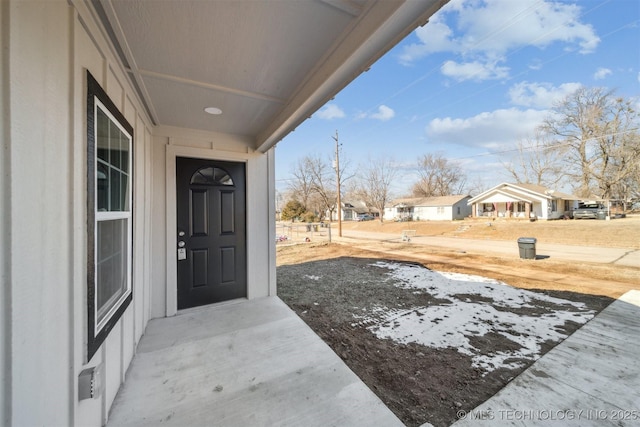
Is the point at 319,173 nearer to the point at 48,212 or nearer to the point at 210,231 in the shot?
the point at 210,231

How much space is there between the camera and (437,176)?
32.1 metres

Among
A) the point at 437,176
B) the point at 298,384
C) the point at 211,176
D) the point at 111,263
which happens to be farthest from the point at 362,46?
the point at 437,176

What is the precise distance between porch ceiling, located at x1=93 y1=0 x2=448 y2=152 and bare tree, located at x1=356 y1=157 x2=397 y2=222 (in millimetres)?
21290

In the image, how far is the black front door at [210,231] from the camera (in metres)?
3.13

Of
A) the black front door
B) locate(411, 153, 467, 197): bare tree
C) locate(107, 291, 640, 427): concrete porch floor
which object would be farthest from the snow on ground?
locate(411, 153, 467, 197): bare tree

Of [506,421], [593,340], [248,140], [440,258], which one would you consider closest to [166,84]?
[248,140]

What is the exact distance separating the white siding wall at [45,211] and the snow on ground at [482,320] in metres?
2.62

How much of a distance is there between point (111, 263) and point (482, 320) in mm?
4063

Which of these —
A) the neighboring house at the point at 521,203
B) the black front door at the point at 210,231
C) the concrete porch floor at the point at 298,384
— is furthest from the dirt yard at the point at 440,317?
the neighboring house at the point at 521,203

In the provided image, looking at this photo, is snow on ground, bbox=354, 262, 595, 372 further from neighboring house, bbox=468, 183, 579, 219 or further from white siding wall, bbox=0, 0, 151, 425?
neighboring house, bbox=468, 183, 579, 219

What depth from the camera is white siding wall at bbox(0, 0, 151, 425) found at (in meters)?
0.74

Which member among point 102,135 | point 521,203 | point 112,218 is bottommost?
point 112,218

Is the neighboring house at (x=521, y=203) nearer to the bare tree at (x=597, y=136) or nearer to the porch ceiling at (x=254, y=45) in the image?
the bare tree at (x=597, y=136)

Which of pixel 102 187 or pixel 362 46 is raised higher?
pixel 362 46
